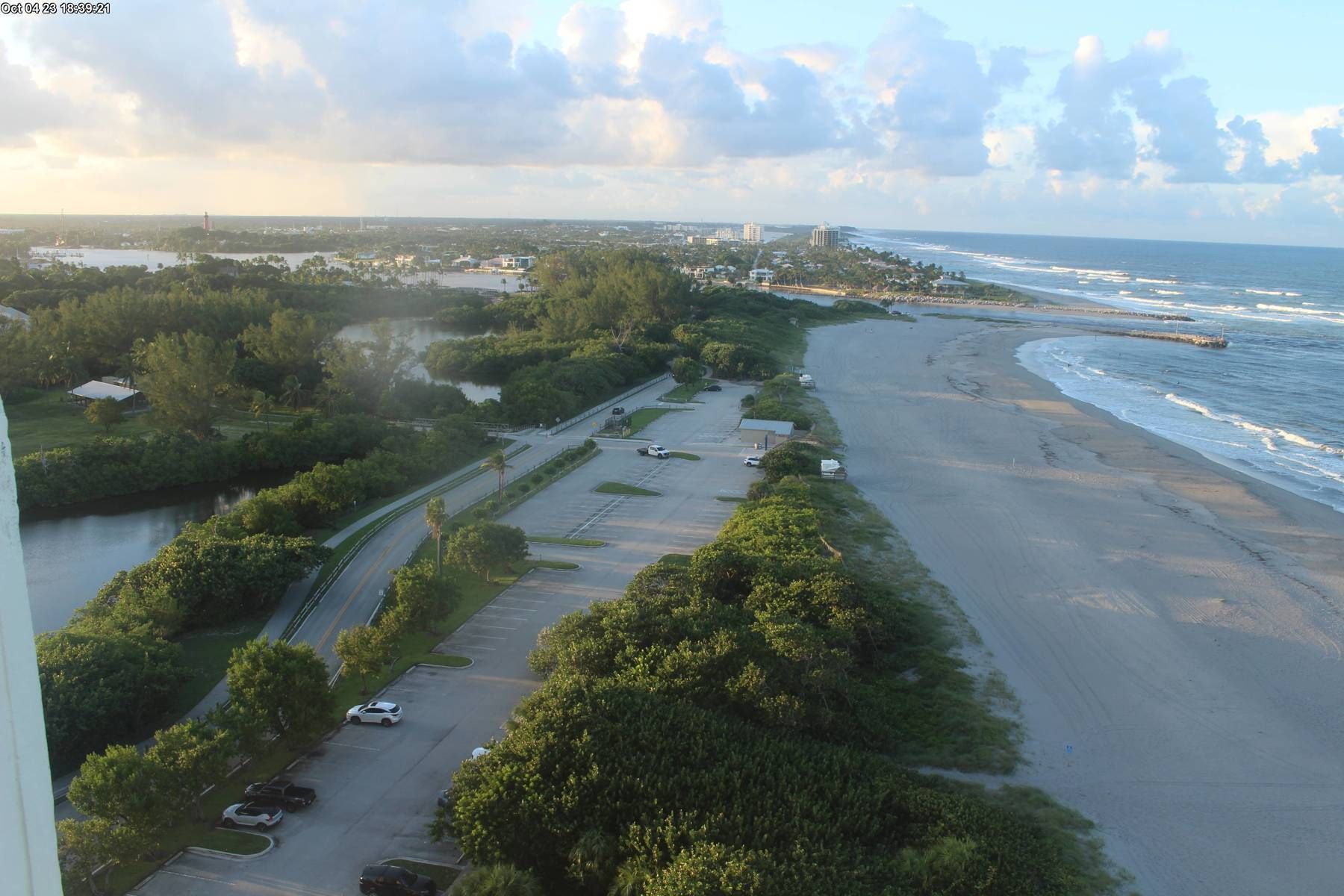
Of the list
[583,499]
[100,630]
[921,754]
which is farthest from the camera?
A: [583,499]

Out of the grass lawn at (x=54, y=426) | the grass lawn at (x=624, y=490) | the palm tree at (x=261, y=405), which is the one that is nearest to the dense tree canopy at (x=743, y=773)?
the grass lawn at (x=624, y=490)

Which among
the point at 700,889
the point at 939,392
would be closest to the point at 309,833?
the point at 700,889

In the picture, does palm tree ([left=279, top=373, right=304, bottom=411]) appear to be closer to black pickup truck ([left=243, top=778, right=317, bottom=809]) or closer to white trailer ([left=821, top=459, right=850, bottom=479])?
white trailer ([left=821, top=459, right=850, bottom=479])

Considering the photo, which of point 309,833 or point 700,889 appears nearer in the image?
point 700,889

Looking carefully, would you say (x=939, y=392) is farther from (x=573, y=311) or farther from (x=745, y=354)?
(x=573, y=311)

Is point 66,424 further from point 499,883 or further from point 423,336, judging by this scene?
point 499,883

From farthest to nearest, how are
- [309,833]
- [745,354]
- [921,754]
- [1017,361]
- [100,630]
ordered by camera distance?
1. [1017,361]
2. [745,354]
3. [100,630]
4. [921,754]
5. [309,833]

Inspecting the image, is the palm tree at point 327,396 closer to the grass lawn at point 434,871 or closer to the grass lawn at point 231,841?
the grass lawn at point 231,841

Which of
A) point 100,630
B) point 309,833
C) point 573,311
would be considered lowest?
point 309,833
